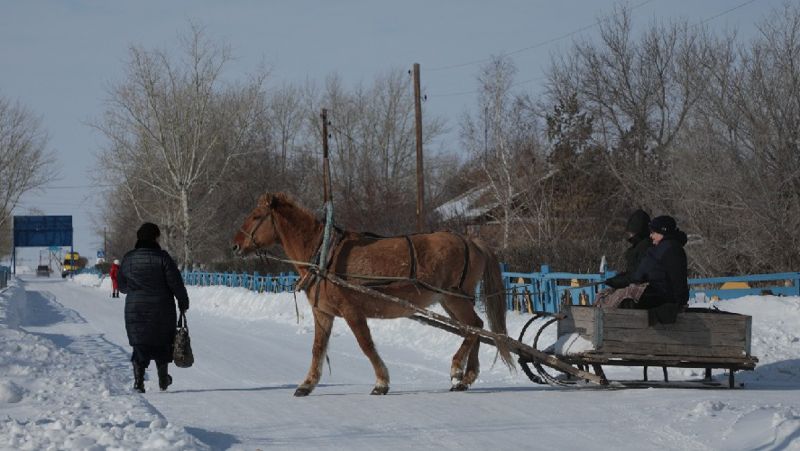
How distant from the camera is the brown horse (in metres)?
10.8

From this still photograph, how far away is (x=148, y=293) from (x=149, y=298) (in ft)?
0.18

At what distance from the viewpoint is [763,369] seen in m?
12.7

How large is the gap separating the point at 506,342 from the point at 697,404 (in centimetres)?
254

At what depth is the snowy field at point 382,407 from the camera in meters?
7.39

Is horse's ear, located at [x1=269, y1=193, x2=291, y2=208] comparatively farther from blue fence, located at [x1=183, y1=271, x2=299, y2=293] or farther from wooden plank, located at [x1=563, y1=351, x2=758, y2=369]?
blue fence, located at [x1=183, y1=271, x2=299, y2=293]

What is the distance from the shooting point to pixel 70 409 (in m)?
8.21

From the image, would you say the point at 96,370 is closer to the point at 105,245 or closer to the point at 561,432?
the point at 561,432

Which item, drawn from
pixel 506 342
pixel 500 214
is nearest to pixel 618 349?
pixel 506 342

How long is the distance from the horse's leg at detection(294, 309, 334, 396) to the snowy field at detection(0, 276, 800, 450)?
0.17 m

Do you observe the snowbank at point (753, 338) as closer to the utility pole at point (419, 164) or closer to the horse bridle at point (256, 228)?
the horse bridle at point (256, 228)

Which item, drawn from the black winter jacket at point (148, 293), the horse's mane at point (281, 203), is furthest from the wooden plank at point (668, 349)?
the black winter jacket at point (148, 293)

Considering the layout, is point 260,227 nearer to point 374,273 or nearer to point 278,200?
point 278,200

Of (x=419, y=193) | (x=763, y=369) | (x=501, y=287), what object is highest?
(x=419, y=193)

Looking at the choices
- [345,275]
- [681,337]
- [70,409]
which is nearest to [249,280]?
[345,275]
